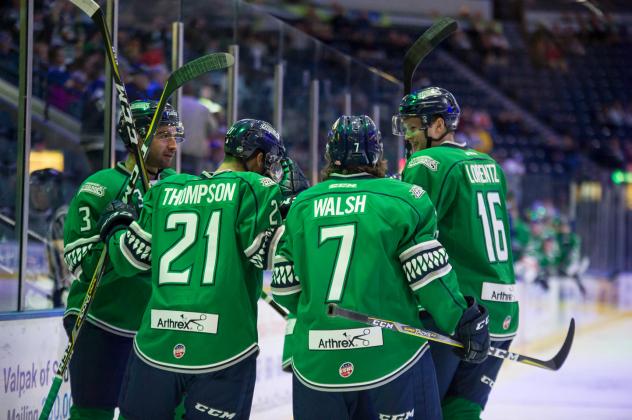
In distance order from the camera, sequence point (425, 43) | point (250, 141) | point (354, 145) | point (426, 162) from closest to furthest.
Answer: point (354, 145), point (250, 141), point (426, 162), point (425, 43)

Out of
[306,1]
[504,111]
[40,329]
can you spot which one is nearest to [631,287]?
[504,111]

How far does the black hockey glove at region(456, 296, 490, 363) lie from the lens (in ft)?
8.97

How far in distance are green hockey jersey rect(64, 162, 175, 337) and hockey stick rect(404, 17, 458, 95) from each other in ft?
3.96

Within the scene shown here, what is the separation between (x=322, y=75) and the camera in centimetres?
648

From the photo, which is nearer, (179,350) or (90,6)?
(179,350)

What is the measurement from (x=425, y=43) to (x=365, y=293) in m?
1.65

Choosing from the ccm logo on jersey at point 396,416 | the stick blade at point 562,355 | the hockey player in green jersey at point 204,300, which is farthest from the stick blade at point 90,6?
the stick blade at point 562,355

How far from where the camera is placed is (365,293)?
2.59 m

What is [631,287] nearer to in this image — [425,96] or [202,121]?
[202,121]

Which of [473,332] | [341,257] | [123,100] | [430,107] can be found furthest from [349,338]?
[123,100]

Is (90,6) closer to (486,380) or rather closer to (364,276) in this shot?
(364,276)

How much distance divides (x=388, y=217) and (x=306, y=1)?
47.8ft

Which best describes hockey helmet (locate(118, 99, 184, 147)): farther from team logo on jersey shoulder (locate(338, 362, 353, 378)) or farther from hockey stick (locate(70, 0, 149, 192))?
team logo on jersey shoulder (locate(338, 362, 353, 378))

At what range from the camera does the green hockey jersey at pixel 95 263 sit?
10.8ft
